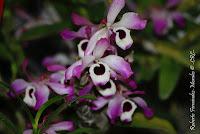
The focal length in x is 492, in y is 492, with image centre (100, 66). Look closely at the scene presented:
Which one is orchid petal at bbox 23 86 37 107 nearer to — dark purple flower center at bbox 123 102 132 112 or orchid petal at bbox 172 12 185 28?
dark purple flower center at bbox 123 102 132 112

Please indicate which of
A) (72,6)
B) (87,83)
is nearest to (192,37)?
(72,6)

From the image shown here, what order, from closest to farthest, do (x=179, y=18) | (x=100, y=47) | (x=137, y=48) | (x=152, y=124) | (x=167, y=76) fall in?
1. (x=100, y=47)
2. (x=152, y=124)
3. (x=167, y=76)
4. (x=179, y=18)
5. (x=137, y=48)

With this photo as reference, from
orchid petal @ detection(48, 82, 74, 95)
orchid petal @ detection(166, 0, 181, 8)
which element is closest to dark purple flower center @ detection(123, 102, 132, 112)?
orchid petal @ detection(48, 82, 74, 95)

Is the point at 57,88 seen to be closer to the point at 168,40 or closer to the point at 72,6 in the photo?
the point at 72,6

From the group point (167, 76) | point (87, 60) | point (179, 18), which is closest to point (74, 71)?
point (87, 60)

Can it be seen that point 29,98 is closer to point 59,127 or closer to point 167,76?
point 59,127
